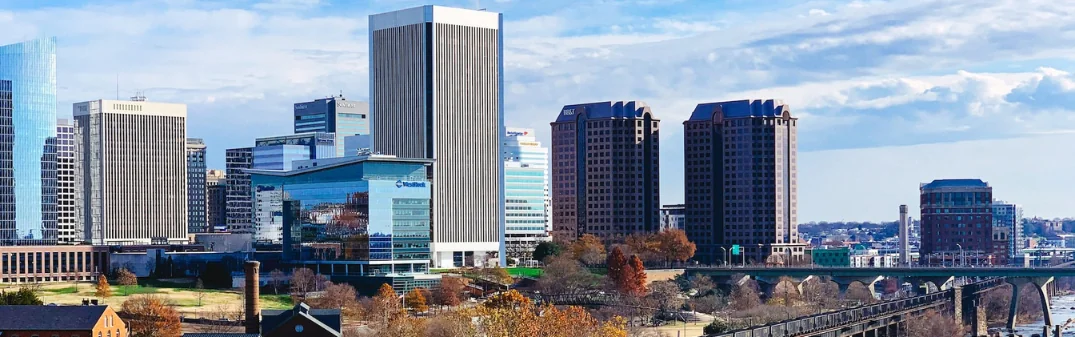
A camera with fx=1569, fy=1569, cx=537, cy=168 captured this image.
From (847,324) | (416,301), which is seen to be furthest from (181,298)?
(847,324)

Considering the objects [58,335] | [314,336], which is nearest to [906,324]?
[314,336]

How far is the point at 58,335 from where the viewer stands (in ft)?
407

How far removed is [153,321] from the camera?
143 meters

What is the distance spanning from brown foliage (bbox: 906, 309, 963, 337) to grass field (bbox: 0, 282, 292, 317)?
73270mm

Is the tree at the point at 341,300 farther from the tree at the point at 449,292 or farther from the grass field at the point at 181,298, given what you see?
the tree at the point at 449,292

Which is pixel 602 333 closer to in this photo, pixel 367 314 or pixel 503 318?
pixel 503 318

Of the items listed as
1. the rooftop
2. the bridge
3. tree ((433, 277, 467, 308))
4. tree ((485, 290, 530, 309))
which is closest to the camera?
tree ((485, 290, 530, 309))

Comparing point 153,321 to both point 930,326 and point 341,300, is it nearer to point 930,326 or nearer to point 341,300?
point 341,300

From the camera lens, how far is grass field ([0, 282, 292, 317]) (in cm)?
17550

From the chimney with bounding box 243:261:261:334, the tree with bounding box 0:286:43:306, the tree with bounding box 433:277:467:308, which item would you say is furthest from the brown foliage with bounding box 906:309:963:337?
the tree with bounding box 0:286:43:306

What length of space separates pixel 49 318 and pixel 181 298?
60.8 metres

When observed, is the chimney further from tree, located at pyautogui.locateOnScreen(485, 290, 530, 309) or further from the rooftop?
tree, located at pyautogui.locateOnScreen(485, 290, 530, 309)

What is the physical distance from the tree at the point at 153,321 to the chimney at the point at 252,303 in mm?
10734

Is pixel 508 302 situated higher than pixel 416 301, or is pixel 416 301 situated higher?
pixel 508 302
